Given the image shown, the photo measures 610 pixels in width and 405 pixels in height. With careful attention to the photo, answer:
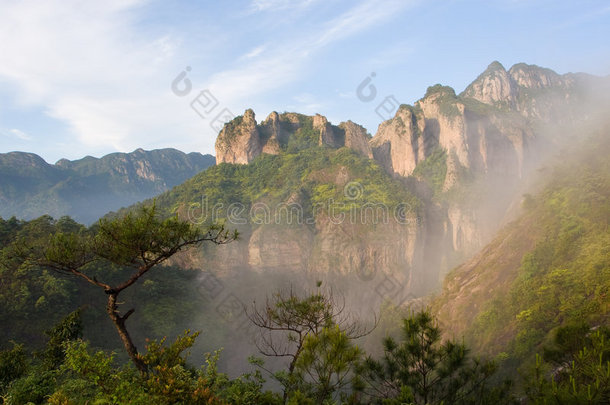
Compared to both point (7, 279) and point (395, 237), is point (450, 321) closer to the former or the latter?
point (395, 237)

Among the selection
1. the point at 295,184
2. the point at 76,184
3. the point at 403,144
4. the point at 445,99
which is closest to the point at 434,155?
the point at 403,144

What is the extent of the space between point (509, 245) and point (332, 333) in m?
39.8

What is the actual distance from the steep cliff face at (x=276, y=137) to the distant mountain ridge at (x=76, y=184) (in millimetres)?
84205

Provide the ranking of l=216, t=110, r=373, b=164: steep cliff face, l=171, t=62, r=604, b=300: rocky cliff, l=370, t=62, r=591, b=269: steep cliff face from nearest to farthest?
l=171, t=62, r=604, b=300: rocky cliff → l=370, t=62, r=591, b=269: steep cliff face → l=216, t=110, r=373, b=164: steep cliff face

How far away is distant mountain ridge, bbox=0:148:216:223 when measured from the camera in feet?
424

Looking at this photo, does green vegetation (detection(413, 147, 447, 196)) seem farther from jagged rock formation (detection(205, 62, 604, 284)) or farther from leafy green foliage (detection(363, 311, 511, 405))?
leafy green foliage (detection(363, 311, 511, 405))

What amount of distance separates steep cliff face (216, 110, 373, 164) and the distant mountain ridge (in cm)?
8420

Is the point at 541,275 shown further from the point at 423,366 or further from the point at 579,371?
the point at 579,371

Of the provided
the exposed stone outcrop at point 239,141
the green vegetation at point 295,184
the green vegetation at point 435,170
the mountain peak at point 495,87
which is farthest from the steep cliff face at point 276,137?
the mountain peak at point 495,87

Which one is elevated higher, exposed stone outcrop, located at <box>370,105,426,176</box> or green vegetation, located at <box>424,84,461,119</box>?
green vegetation, located at <box>424,84,461,119</box>

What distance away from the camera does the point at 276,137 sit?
88750 mm

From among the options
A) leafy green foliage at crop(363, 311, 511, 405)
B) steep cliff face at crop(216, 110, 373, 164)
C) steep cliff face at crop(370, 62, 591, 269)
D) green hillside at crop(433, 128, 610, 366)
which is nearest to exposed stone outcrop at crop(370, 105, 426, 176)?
steep cliff face at crop(370, 62, 591, 269)

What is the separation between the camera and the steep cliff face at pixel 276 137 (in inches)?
3346

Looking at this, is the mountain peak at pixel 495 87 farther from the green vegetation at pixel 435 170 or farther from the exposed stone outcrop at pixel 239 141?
the exposed stone outcrop at pixel 239 141
